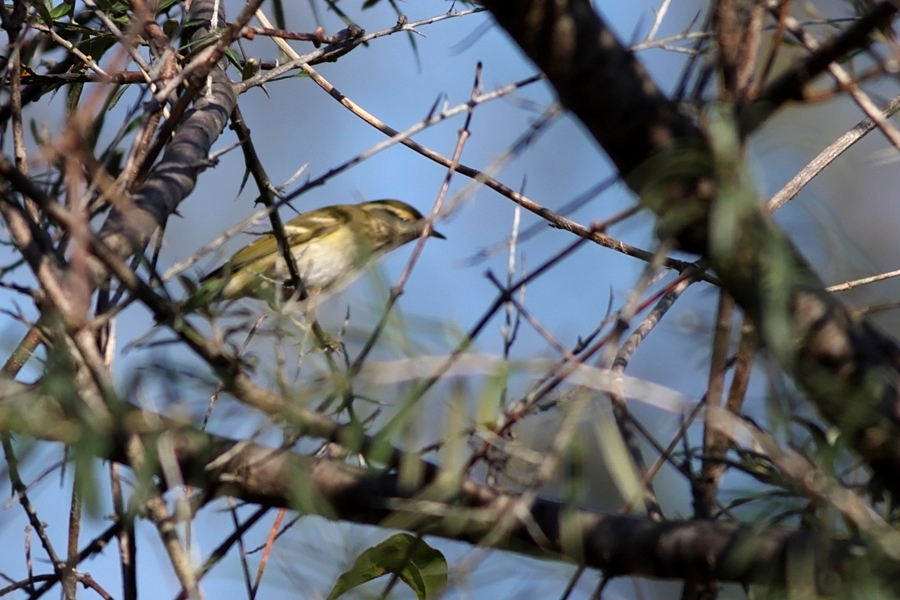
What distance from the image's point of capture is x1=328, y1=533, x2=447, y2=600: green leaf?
59.9 inches

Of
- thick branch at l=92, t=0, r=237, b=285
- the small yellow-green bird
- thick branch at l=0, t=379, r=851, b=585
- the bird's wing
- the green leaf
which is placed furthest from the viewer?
the bird's wing

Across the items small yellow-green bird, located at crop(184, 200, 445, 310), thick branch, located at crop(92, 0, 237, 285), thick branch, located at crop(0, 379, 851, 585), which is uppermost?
small yellow-green bird, located at crop(184, 200, 445, 310)

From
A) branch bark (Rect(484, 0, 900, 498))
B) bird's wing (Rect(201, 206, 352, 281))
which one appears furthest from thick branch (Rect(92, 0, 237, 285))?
bird's wing (Rect(201, 206, 352, 281))

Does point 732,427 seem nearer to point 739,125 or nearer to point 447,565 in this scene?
point 739,125

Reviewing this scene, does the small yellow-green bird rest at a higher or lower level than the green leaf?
higher

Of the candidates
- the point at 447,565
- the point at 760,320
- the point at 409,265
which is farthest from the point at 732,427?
the point at 447,565

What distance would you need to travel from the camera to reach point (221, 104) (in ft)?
6.70

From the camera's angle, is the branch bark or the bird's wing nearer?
the branch bark

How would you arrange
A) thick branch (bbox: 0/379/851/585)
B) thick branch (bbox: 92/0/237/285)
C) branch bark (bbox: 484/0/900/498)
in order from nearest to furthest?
1. branch bark (bbox: 484/0/900/498)
2. thick branch (bbox: 0/379/851/585)
3. thick branch (bbox: 92/0/237/285)

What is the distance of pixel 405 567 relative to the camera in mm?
1590

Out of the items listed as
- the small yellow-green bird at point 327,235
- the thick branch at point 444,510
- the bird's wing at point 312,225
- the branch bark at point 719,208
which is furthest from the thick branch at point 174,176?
the bird's wing at point 312,225

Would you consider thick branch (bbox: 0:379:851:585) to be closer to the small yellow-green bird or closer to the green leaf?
the green leaf

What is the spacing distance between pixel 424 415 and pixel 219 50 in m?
0.72

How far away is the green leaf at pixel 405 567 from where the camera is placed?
4.99 ft
